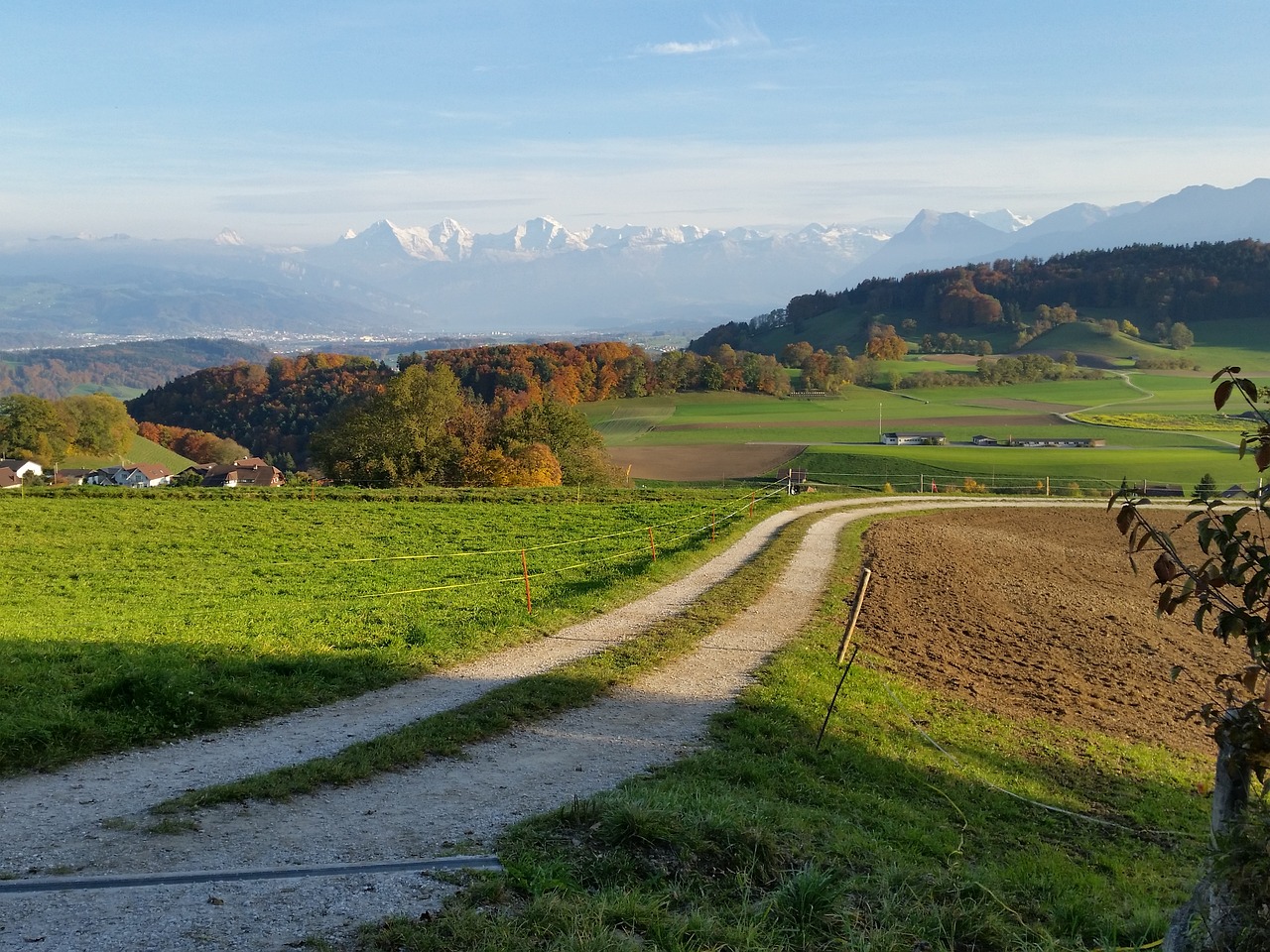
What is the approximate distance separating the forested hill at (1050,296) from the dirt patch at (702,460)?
7208 centimetres

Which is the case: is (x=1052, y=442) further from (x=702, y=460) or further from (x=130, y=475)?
(x=130, y=475)

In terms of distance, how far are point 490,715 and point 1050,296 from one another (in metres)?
174

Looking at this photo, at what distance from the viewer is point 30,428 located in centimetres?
7719

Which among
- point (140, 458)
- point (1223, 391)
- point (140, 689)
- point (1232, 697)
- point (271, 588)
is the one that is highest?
point (1223, 391)

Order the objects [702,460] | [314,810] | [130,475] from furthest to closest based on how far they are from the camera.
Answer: [130,475] → [702,460] → [314,810]

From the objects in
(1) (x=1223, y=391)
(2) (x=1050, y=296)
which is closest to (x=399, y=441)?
(1) (x=1223, y=391)

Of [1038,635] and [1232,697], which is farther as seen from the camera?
[1038,635]

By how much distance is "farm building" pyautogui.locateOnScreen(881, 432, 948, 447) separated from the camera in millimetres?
84188

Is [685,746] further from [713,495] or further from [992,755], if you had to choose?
[713,495]

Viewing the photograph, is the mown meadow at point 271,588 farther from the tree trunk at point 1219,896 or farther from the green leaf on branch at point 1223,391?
the green leaf on branch at point 1223,391

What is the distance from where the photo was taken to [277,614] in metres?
16.8

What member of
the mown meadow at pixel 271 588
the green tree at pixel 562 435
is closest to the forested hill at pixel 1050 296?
the green tree at pixel 562 435

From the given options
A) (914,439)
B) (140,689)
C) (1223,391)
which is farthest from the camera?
(914,439)

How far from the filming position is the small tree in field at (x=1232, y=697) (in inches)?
156
